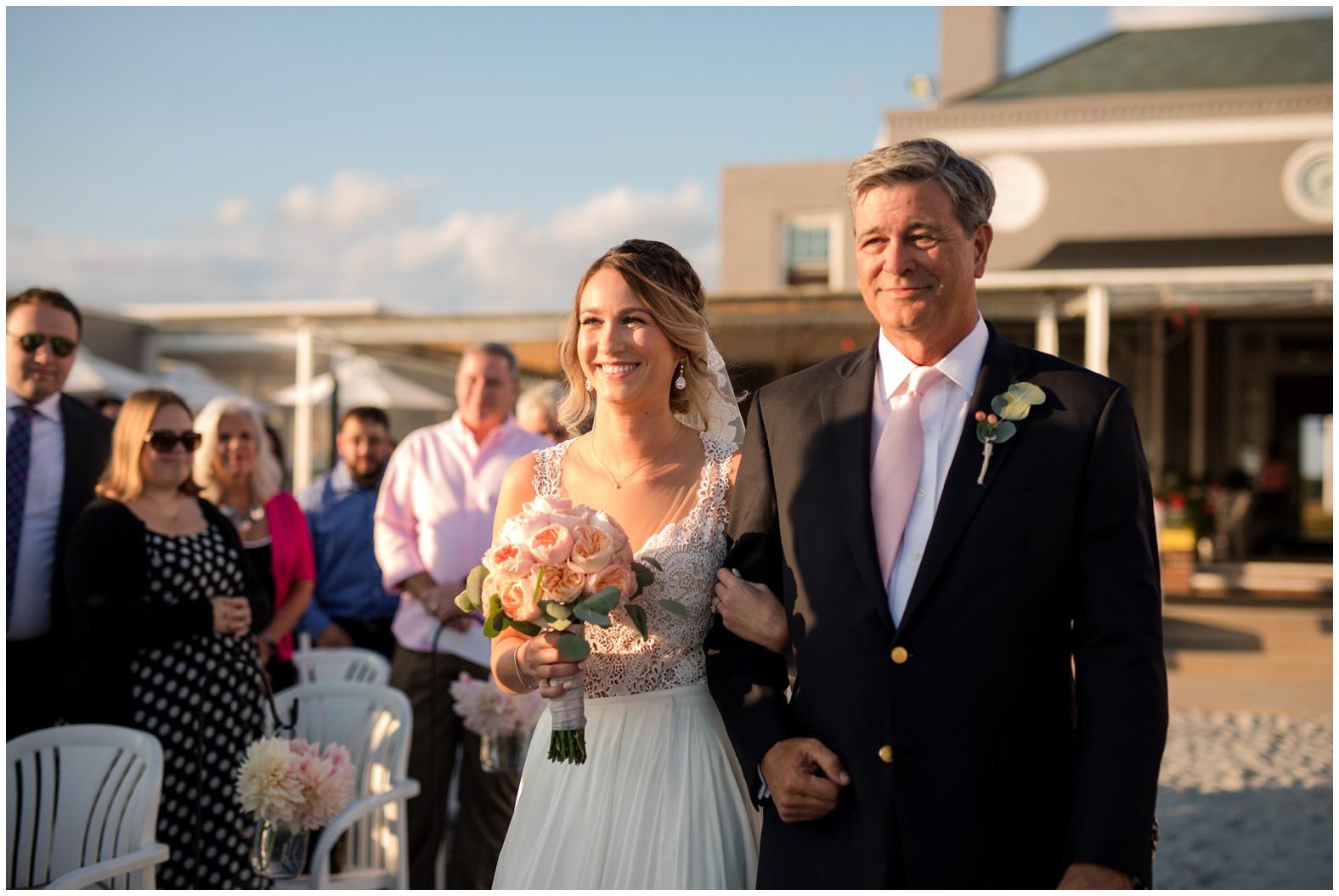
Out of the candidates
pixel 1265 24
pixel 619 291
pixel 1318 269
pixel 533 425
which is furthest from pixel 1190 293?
pixel 619 291

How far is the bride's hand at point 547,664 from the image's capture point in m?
2.41

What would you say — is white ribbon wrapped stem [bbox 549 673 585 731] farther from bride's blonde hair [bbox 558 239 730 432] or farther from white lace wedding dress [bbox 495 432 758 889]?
bride's blonde hair [bbox 558 239 730 432]

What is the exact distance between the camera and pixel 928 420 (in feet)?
7.30

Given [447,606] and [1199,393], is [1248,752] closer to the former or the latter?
[447,606]

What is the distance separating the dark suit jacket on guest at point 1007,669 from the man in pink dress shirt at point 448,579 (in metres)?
2.93

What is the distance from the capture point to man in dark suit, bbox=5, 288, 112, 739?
4.43 m

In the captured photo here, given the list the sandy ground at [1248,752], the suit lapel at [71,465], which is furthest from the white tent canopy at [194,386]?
the sandy ground at [1248,752]

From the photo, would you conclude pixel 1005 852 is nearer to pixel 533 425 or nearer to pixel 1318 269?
pixel 533 425

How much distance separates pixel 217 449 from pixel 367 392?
26.4 ft

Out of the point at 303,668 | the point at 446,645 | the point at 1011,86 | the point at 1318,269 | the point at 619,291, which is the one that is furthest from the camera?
the point at 1011,86

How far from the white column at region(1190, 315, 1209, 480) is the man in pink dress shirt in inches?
518

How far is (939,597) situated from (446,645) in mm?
3381

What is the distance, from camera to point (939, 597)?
205 centimetres

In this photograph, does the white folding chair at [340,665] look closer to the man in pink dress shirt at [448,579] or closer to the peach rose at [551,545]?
the man in pink dress shirt at [448,579]
